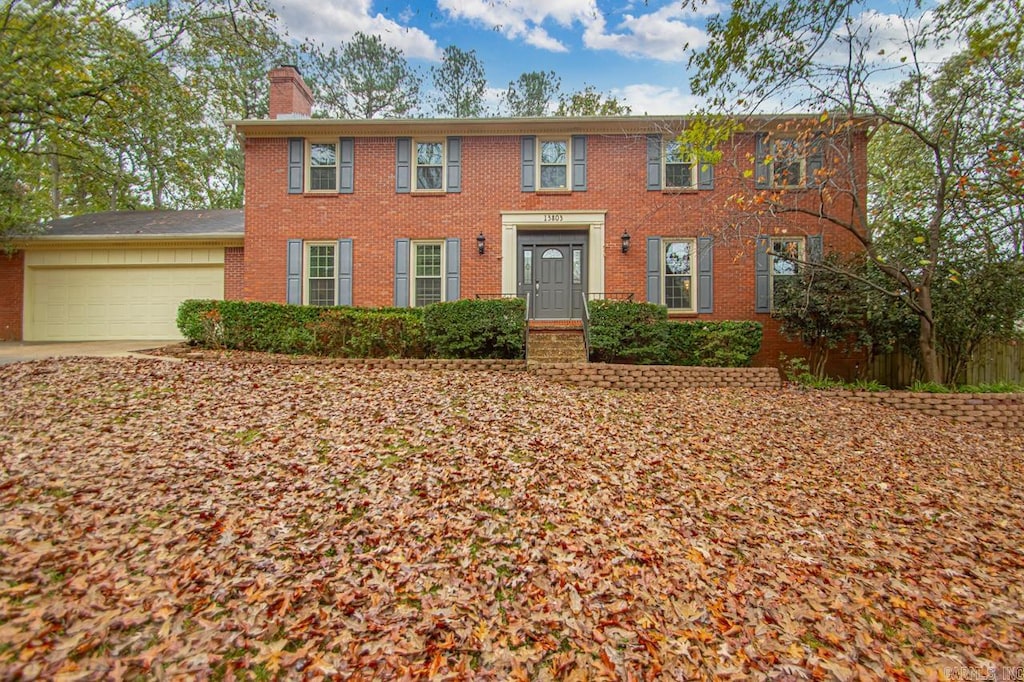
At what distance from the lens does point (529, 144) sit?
431 inches

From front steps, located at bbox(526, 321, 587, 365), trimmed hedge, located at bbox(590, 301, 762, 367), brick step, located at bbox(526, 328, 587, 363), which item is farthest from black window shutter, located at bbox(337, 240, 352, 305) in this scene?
trimmed hedge, located at bbox(590, 301, 762, 367)

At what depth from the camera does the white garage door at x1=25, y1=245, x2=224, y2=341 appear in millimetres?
11875

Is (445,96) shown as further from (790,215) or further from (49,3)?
(790,215)

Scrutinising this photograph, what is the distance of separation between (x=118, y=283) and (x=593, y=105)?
1673 cm

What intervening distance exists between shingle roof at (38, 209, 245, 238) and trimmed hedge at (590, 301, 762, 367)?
905 cm

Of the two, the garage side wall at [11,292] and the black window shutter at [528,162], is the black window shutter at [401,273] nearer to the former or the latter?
the black window shutter at [528,162]

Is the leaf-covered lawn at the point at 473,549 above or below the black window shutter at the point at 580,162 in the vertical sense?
below

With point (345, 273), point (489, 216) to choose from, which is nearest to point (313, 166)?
point (345, 273)

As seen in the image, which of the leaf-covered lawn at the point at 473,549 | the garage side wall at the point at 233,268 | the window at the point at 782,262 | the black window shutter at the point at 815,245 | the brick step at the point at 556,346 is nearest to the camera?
the leaf-covered lawn at the point at 473,549

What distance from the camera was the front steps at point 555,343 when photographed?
8695 mm

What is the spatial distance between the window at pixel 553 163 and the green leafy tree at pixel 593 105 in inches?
307

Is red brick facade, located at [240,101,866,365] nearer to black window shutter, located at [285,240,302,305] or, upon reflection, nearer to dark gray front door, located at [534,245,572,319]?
black window shutter, located at [285,240,302,305]

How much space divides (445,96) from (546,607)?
23585 mm

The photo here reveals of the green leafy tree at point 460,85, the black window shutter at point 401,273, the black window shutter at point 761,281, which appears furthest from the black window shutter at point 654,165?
the green leafy tree at point 460,85
